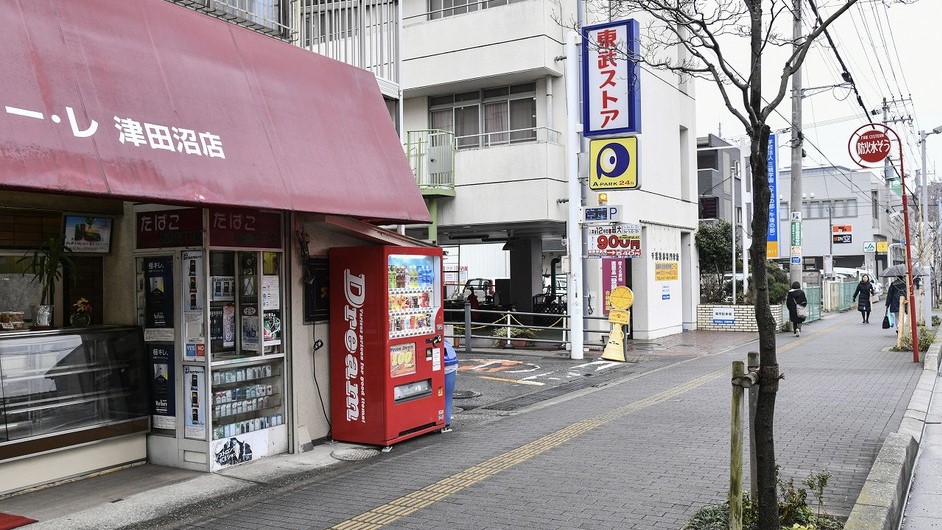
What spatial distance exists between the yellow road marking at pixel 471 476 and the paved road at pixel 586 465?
0.04 feet

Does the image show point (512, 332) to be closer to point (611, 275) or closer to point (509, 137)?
point (611, 275)

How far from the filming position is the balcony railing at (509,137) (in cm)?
2003

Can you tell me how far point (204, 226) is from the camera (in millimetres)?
7496

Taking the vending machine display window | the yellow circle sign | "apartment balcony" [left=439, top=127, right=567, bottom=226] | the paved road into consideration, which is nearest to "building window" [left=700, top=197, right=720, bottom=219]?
"apartment balcony" [left=439, top=127, right=567, bottom=226]

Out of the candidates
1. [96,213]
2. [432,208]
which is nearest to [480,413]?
[96,213]

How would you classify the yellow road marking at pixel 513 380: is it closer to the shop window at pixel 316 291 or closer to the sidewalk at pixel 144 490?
the sidewalk at pixel 144 490

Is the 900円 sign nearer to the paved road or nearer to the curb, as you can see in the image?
the paved road

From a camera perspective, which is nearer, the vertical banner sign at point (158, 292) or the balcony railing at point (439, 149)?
the vertical banner sign at point (158, 292)

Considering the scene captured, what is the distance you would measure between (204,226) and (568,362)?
10.9m

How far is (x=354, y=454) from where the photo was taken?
839 cm

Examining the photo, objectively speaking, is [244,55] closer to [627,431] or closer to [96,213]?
[96,213]

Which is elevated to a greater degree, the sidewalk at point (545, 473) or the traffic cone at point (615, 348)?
the traffic cone at point (615, 348)

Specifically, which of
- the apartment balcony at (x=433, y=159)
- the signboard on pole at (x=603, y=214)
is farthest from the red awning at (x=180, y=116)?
the apartment balcony at (x=433, y=159)

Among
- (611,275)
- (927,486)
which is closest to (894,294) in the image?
(611,275)
